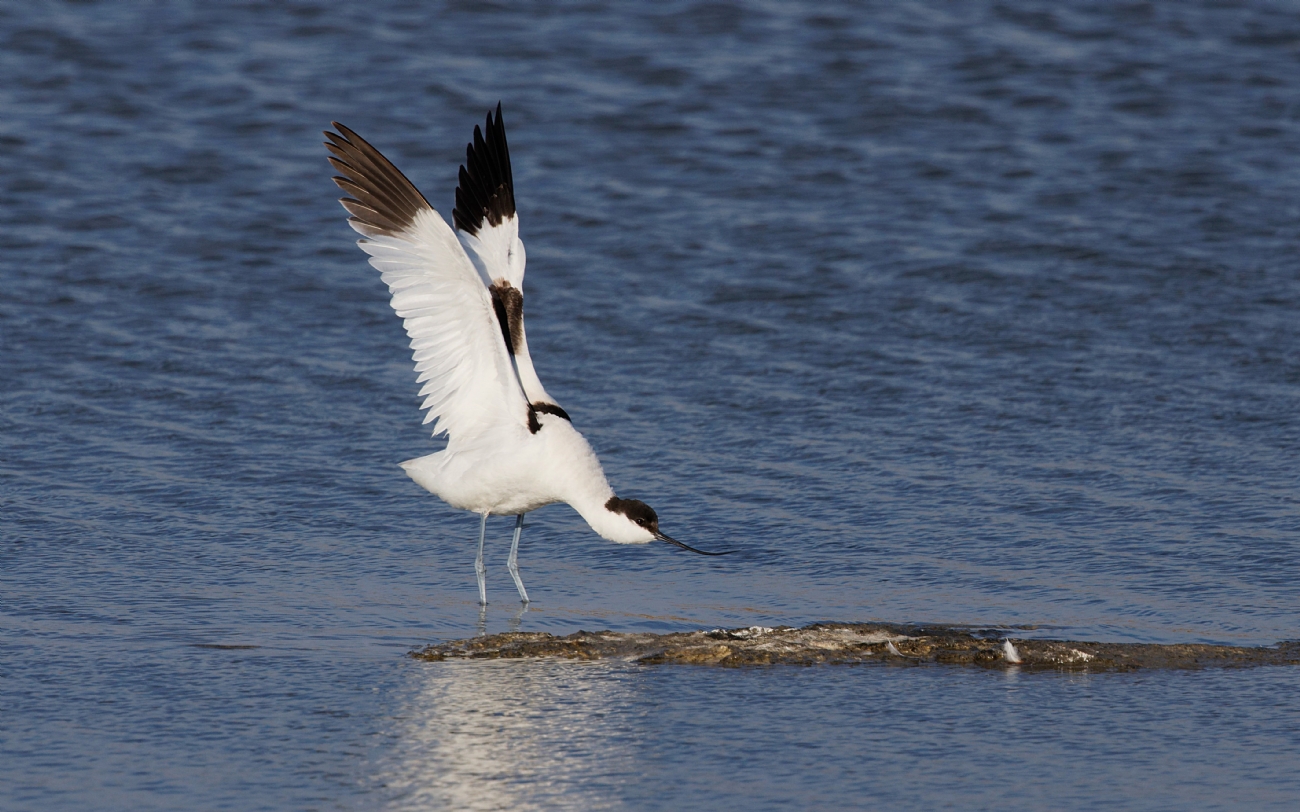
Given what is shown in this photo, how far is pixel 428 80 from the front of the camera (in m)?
14.3

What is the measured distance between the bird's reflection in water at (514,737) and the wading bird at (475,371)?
102cm

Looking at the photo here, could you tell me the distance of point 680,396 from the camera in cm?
912

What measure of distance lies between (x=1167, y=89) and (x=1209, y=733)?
10.2 metres

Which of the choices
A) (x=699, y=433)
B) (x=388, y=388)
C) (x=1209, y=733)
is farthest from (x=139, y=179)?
(x=1209, y=733)

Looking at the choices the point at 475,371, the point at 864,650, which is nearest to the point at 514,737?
A: the point at 864,650

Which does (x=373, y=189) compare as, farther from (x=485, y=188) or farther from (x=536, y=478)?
(x=536, y=478)

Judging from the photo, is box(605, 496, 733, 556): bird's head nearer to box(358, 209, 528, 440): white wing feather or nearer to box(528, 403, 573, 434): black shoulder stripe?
box(528, 403, 573, 434): black shoulder stripe

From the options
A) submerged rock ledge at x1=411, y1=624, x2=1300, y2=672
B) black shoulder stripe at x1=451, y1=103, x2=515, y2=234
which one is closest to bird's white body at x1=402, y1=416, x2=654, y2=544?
submerged rock ledge at x1=411, y1=624, x2=1300, y2=672

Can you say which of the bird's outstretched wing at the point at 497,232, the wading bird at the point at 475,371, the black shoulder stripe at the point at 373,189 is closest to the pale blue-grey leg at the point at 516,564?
the wading bird at the point at 475,371

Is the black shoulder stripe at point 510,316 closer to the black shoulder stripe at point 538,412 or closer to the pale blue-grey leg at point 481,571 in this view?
the black shoulder stripe at point 538,412

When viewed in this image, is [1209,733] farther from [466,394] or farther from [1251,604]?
[466,394]

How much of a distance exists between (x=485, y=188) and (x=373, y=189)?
628 millimetres

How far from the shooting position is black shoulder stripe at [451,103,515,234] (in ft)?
23.9

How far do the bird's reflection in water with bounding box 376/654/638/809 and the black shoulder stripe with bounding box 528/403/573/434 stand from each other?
1.31 metres
